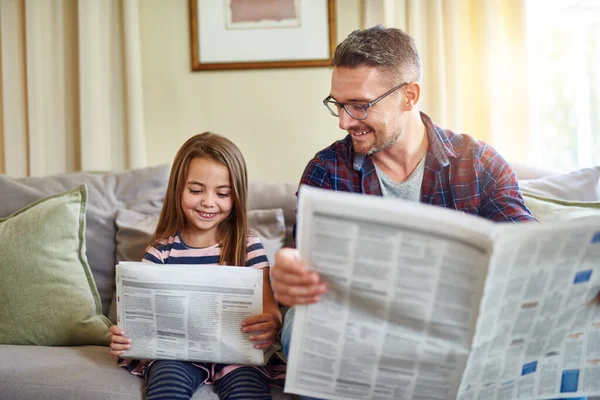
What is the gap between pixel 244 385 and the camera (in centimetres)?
129

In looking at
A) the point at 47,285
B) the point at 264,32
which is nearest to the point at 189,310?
the point at 47,285

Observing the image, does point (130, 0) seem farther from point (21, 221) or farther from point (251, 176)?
point (21, 221)

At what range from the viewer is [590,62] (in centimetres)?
234

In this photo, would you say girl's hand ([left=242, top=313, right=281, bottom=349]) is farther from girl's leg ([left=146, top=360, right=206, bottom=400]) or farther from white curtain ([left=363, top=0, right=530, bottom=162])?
white curtain ([left=363, top=0, right=530, bottom=162])

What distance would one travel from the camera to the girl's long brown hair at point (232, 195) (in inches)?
61.9

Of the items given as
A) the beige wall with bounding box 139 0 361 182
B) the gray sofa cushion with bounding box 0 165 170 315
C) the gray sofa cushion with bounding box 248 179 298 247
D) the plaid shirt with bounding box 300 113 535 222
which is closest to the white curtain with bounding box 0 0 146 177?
the beige wall with bounding box 139 0 361 182

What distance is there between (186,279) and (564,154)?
5.70ft

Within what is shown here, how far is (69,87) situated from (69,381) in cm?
144

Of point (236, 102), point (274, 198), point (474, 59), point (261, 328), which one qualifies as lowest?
point (261, 328)

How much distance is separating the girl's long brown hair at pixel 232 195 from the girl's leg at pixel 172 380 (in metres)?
Result: 0.32

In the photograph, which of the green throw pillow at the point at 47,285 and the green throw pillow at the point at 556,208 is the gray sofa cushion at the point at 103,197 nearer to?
the green throw pillow at the point at 47,285

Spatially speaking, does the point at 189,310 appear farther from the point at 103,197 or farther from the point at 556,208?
the point at 556,208

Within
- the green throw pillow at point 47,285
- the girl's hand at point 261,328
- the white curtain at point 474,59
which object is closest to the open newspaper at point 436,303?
the girl's hand at point 261,328

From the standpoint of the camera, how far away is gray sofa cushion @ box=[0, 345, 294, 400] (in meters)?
1.29
